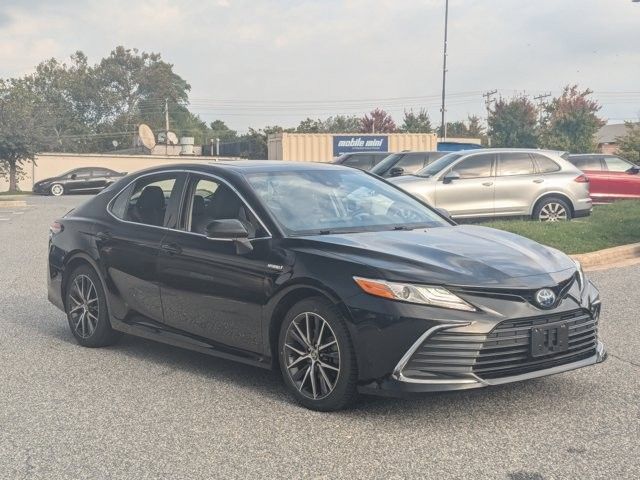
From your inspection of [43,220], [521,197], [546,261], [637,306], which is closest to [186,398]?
[546,261]

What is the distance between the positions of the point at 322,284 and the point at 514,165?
1084 cm

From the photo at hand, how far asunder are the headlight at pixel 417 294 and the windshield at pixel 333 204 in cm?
91

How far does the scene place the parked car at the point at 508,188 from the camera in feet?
47.6

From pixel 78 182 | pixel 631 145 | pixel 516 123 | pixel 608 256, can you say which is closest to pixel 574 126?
pixel 516 123

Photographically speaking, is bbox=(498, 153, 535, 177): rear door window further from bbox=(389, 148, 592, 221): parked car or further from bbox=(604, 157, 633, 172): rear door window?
bbox=(604, 157, 633, 172): rear door window

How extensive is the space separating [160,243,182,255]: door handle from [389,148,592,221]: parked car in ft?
29.9

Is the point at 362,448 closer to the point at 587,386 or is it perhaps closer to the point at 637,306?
the point at 587,386

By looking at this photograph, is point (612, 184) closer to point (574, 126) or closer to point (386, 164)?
point (386, 164)

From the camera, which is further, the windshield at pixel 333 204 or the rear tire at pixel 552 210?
the rear tire at pixel 552 210

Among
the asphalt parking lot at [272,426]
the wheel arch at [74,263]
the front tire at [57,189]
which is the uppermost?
the wheel arch at [74,263]

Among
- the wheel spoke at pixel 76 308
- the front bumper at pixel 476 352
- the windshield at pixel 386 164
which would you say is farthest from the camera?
the windshield at pixel 386 164

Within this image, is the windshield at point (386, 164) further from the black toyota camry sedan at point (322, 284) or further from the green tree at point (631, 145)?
the green tree at point (631, 145)

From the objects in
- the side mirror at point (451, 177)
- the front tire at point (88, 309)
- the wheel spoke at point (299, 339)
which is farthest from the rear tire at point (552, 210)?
the wheel spoke at point (299, 339)

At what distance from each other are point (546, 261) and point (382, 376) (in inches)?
52.1
